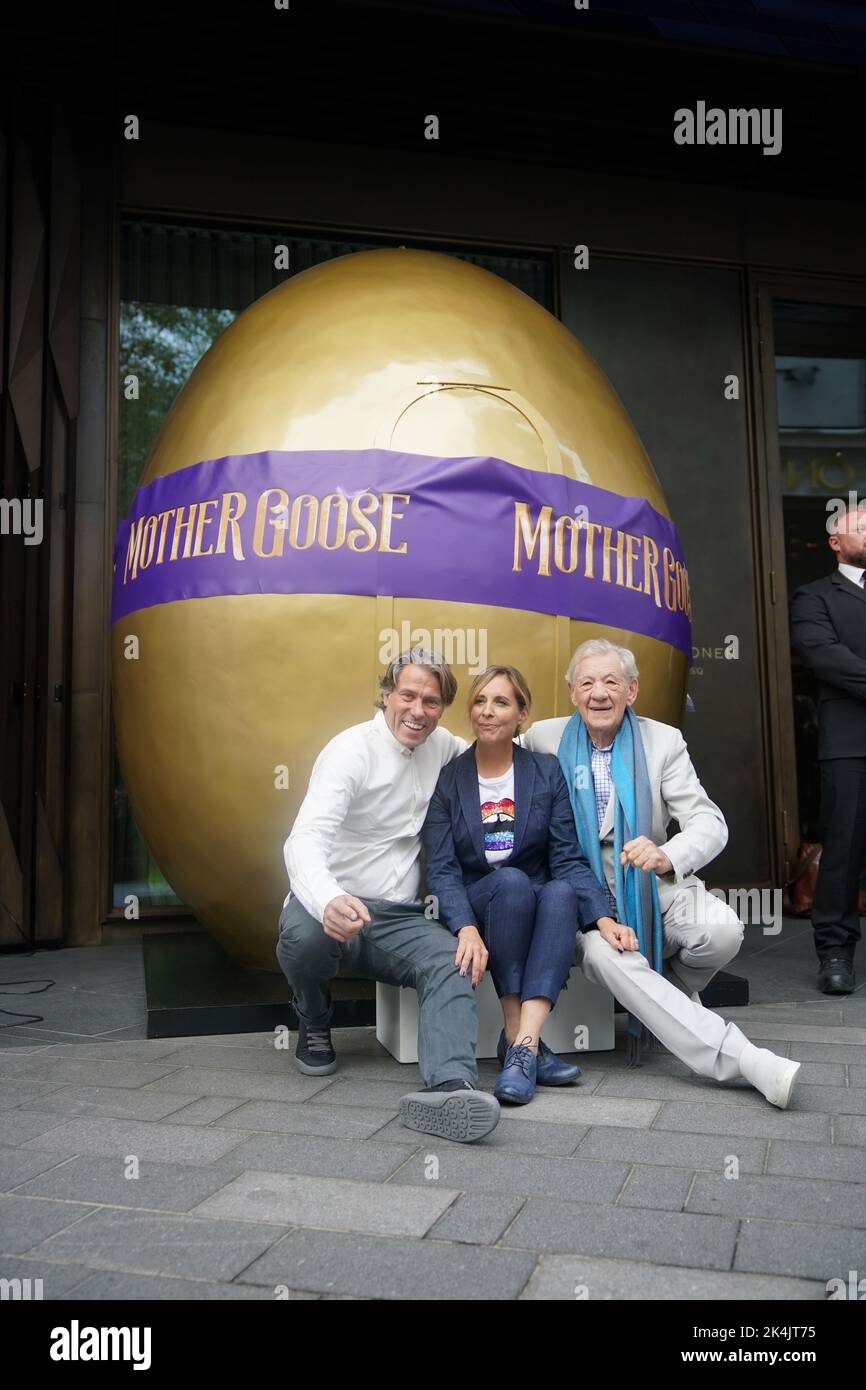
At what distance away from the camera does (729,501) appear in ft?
23.5

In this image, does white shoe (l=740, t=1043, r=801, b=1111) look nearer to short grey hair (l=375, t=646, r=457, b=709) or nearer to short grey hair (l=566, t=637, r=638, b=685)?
short grey hair (l=566, t=637, r=638, b=685)

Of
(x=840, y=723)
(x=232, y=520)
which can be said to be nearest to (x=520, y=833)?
(x=232, y=520)

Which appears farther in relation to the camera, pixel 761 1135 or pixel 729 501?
pixel 729 501

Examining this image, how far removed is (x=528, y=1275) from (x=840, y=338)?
6.94 meters

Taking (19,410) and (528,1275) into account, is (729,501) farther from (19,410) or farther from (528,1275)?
(528,1275)

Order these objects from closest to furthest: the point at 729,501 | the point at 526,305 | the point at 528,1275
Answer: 1. the point at 528,1275
2. the point at 526,305
3. the point at 729,501

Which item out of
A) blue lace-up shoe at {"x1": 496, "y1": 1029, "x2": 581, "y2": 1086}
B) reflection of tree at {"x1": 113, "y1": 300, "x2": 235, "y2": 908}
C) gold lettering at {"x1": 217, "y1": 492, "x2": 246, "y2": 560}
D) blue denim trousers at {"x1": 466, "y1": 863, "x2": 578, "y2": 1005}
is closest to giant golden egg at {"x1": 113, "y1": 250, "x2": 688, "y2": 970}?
gold lettering at {"x1": 217, "y1": 492, "x2": 246, "y2": 560}

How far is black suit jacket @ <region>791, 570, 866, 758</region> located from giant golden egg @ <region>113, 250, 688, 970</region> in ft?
2.76

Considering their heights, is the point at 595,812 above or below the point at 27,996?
above

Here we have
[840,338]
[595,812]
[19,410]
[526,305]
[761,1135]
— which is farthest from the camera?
[840,338]

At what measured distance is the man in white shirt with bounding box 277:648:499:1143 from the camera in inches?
133

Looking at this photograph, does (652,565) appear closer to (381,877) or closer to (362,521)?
(362,521)
